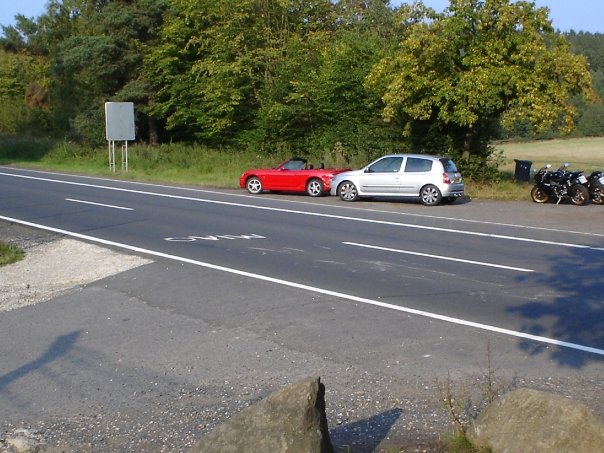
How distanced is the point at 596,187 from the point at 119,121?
967 inches

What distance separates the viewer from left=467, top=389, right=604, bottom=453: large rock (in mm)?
4949

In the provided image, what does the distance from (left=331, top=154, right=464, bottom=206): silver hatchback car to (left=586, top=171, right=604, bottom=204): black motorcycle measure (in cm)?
382

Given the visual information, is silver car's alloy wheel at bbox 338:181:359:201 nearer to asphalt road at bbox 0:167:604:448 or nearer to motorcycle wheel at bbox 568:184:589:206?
Answer: asphalt road at bbox 0:167:604:448

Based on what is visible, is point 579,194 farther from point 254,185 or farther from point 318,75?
point 318,75

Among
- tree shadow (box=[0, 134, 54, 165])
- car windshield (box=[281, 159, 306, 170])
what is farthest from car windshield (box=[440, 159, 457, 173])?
tree shadow (box=[0, 134, 54, 165])

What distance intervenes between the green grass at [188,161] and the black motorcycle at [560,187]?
45.8 inches

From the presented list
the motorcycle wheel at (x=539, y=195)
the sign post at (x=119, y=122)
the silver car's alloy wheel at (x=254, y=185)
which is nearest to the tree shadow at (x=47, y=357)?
the motorcycle wheel at (x=539, y=195)

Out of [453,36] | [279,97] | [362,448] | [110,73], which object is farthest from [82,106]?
[362,448]

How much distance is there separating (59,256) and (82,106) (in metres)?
39.4

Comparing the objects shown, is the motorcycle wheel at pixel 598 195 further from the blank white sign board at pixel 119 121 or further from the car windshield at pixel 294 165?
the blank white sign board at pixel 119 121

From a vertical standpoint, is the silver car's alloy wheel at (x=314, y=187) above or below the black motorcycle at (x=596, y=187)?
below

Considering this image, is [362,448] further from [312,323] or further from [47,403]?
[312,323]

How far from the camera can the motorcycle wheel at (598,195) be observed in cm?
2495

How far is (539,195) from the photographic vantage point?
2567 cm
